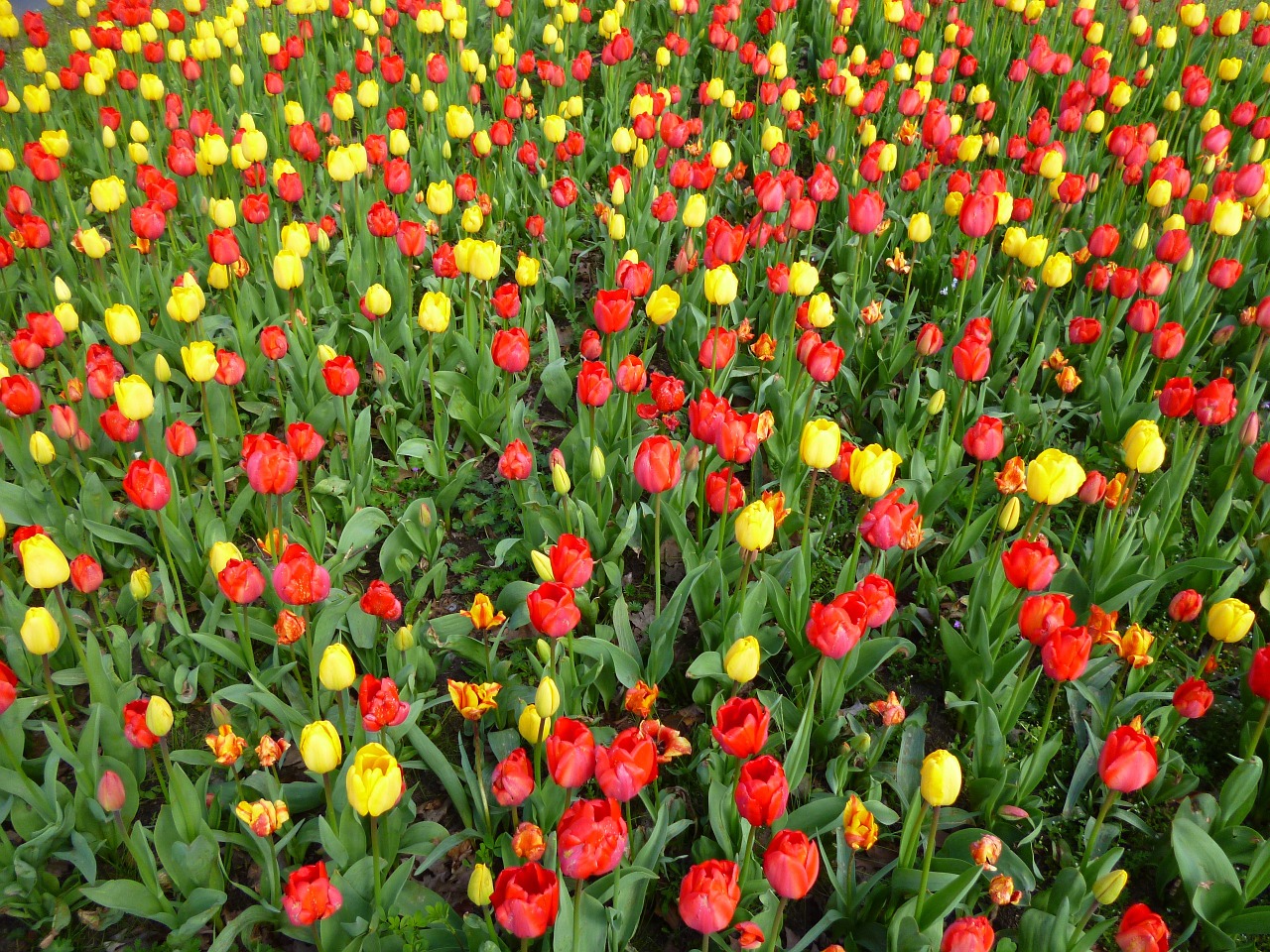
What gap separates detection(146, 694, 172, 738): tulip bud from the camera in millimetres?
2160

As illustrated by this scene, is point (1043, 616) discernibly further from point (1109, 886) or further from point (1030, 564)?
point (1109, 886)

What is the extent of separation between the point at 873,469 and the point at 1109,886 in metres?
1.03

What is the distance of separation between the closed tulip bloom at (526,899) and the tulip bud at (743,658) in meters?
0.58

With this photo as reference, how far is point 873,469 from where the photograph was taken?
245 centimetres

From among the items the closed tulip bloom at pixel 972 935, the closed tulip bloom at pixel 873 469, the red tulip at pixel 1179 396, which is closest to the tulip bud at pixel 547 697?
the closed tulip bloom at pixel 972 935

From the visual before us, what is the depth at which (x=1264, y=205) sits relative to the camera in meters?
4.23

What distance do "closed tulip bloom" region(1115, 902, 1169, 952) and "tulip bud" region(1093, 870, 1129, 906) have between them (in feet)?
0.18

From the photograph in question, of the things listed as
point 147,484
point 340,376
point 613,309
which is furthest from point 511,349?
point 147,484

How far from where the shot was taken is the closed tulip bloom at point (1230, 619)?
92.8 inches

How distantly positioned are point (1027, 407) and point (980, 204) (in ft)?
2.70

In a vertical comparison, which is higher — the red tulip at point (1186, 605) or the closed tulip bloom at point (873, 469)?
the closed tulip bloom at point (873, 469)

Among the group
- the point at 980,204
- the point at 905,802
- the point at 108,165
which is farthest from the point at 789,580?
the point at 108,165

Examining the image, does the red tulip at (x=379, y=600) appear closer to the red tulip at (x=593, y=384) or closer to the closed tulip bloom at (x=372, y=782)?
the closed tulip bloom at (x=372, y=782)

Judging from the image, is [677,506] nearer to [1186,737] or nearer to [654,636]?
[654,636]
